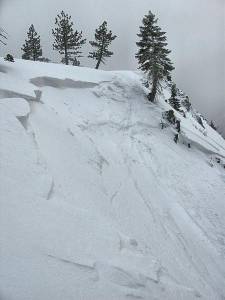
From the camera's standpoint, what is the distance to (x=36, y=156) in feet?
45.0

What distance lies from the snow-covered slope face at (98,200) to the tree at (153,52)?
18.5 feet

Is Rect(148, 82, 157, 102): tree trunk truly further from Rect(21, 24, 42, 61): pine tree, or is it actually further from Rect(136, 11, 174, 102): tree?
Rect(21, 24, 42, 61): pine tree

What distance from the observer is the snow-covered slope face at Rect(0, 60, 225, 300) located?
9.62 metres

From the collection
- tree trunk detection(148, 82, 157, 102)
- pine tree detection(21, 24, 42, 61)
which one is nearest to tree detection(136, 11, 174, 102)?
tree trunk detection(148, 82, 157, 102)

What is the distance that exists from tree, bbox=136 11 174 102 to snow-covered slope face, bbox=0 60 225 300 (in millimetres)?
5648

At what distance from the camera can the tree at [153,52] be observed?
31.3 meters

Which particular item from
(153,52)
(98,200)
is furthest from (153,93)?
(98,200)

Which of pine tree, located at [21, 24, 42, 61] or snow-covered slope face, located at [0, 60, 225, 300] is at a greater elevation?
pine tree, located at [21, 24, 42, 61]

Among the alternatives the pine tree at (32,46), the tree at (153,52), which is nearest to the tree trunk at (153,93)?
the tree at (153,52)

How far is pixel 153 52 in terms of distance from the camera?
103 feet

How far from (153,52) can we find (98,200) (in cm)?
2147

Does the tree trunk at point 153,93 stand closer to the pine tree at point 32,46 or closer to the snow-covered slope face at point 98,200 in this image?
the snow-covered slope face at point 98,200

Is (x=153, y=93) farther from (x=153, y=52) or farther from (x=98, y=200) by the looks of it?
(x=98, y=200)

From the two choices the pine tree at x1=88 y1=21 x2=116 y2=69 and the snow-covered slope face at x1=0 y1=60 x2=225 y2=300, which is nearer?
the snow-covered slope face at x1=0 y1=60 x2=225 y2=300
